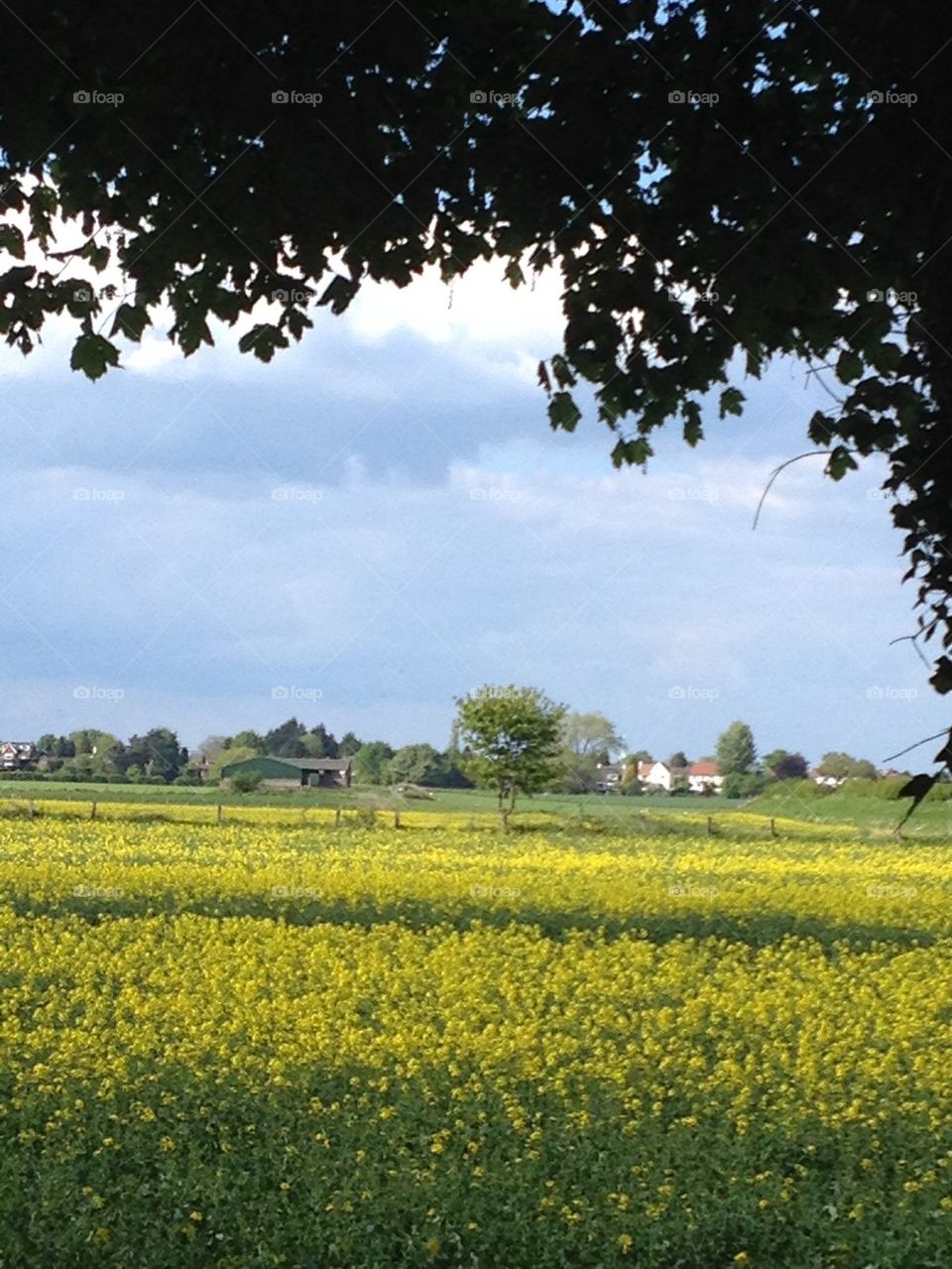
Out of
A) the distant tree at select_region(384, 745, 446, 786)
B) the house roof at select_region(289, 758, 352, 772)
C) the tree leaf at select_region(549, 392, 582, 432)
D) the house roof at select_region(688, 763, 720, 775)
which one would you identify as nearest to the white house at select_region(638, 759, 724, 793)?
the house roof at select_region(688, 763, 720, 775)

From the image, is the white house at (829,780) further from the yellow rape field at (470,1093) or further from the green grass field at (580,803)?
the yellow rape field at (470,1093)

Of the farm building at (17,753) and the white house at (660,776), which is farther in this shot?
the white house at (660,776)

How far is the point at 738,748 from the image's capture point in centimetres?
3384

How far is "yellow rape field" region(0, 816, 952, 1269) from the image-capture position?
5523mm

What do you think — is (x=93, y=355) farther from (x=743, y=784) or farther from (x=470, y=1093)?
(x=743, y=784)

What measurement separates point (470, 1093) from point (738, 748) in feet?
91.5

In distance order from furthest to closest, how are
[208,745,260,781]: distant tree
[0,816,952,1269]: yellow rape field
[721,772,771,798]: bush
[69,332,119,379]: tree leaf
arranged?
1. [721,772,771,798]: bush
2. [208,745,260,781]: distant tree
3. [69,332,119,379]: tree leaf
4. [0,816,952,1269]: yellow rape field

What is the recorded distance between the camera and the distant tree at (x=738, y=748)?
3197cm

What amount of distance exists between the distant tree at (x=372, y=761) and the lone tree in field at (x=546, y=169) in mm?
29499

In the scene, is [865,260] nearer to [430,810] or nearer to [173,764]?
[173,764]

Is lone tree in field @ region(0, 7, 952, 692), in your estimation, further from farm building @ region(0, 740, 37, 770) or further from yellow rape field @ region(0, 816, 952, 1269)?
farm building @ region(0, 740, 37, 770)

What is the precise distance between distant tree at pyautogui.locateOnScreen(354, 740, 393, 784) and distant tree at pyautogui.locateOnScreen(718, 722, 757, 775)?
335 inches

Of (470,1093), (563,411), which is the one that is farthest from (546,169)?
(470,1093)

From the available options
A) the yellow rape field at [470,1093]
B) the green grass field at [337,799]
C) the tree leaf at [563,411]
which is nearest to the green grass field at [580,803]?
the green grass field at [337,799]
